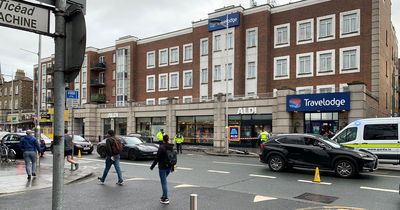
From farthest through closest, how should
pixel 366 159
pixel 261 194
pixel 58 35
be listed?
pixel 366 159
pixel 261 194
pixel 58 35

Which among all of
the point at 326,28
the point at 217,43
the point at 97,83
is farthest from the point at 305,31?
the point at 97,83

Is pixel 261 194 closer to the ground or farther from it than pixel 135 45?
closer to the ground

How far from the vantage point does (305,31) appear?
31109 mm

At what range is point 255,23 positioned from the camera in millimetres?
33906

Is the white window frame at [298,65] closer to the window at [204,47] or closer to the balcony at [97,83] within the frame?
the window at [204,47]

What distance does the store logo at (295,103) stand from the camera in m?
24.8

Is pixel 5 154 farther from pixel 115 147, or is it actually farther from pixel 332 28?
pixel 332 28

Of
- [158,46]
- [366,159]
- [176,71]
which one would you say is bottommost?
[366,159]

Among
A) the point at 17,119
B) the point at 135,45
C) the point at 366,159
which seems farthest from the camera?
the point at 17,119

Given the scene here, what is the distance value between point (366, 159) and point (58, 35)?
11.9 metres

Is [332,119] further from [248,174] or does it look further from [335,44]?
[248,174]

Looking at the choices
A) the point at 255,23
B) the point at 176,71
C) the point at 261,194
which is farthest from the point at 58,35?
the point at 176,71

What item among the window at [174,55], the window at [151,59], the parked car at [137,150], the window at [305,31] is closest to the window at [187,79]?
the window at [174,55]

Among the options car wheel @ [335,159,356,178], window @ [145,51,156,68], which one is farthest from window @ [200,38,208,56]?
car wheel @ [335,159,356,178]
